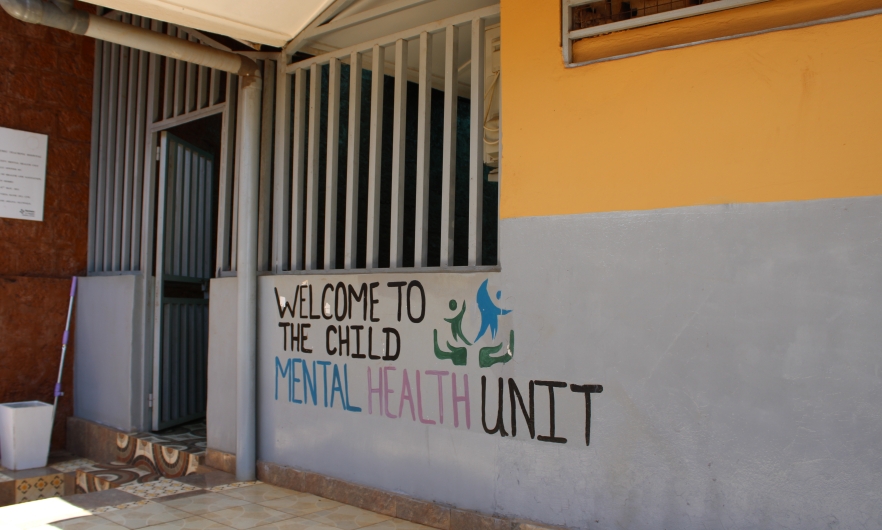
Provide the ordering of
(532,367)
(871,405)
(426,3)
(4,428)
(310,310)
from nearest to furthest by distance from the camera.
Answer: (871,405) → (532,367) → (426,3) → (310,310) → (4,428)

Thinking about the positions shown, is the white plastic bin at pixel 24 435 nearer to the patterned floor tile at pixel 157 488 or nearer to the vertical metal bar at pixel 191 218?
the patterned floor tile at pixel 157 488

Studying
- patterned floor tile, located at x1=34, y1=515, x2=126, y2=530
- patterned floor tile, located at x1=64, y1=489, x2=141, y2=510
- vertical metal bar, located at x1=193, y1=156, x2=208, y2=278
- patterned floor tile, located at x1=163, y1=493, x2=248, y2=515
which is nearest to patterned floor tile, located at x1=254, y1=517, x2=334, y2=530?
patterned floor tile, located at x1=163, y1=493, x2=248, y2=515

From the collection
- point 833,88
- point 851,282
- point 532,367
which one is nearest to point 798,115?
point 833,88

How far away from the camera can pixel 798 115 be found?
318 centimetres

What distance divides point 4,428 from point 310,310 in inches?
134

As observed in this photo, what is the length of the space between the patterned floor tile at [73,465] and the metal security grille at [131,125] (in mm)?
1882

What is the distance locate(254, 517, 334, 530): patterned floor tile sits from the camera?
14.0 feet

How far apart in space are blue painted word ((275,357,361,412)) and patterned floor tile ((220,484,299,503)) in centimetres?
63

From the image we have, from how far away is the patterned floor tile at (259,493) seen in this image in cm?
496

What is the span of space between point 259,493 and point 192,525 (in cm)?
77

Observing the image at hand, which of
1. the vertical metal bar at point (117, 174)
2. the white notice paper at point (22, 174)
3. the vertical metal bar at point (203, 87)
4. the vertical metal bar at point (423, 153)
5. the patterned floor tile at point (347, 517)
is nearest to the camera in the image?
the patterned floor tile at point (347, 517)

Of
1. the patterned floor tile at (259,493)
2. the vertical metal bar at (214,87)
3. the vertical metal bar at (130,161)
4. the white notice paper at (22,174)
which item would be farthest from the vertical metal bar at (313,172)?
the white notice paper at (22,174)

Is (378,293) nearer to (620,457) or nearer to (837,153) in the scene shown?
(620,457)

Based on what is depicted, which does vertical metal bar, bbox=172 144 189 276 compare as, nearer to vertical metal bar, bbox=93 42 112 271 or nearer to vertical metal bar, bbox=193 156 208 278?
vertical metal bar, bbox=193 156 208 278
